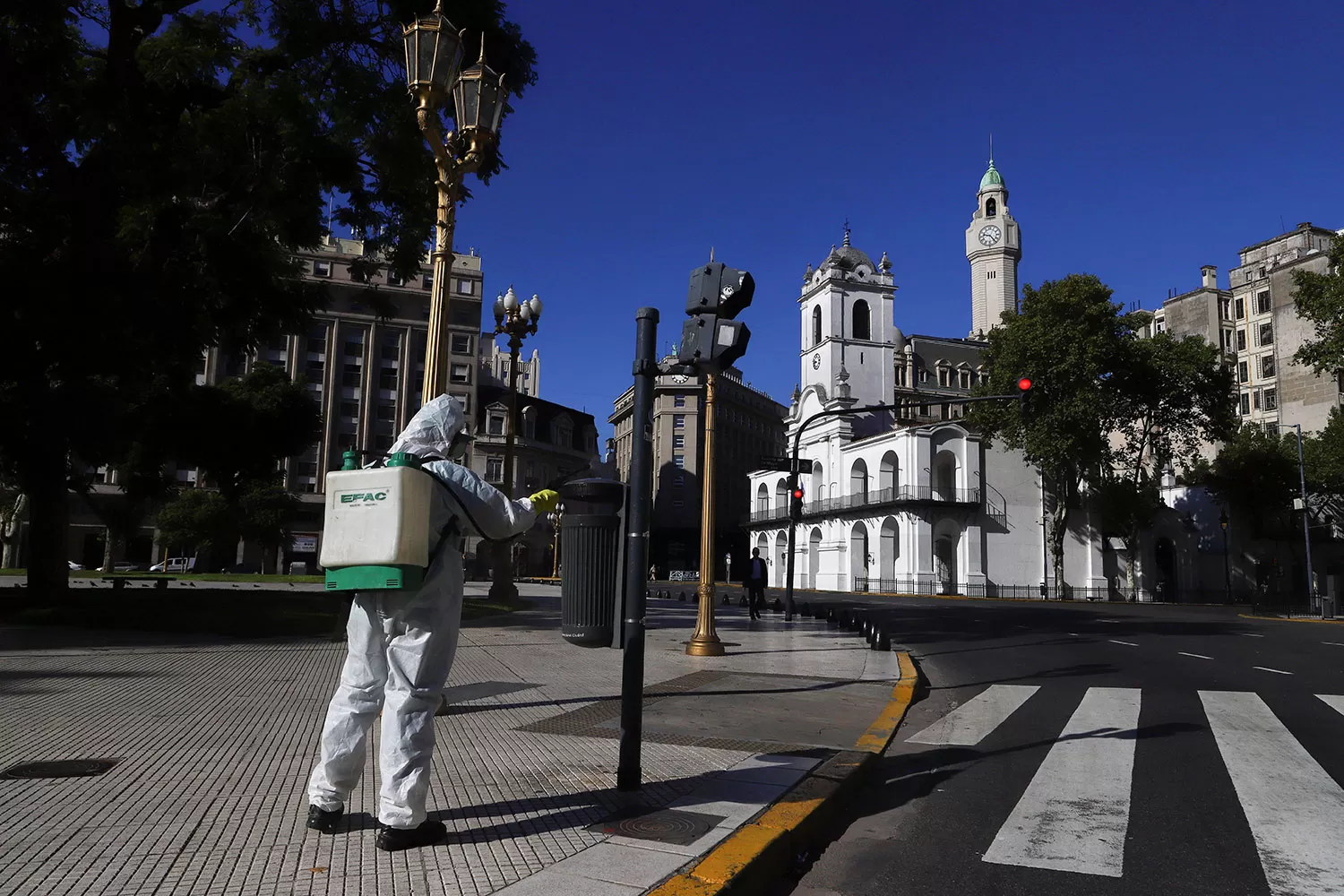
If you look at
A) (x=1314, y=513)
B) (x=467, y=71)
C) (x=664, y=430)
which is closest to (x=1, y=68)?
(x=467, y=71)

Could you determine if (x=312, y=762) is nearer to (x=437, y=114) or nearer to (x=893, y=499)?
(x=437, y=114)

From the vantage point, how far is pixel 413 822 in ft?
12.0

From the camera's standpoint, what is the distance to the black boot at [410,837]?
11.9 ft

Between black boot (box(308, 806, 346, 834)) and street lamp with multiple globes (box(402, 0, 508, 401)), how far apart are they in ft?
13.0

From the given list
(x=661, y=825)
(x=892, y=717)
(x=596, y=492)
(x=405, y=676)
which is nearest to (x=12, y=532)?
(x=892, y=717)

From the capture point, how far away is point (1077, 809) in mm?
5000

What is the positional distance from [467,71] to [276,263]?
10.1 metres

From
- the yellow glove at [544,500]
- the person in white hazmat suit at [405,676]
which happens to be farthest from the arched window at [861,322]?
the person in white hazmat suit at [405,676]

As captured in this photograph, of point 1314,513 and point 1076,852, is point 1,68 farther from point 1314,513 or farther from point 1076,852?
point 1314,513

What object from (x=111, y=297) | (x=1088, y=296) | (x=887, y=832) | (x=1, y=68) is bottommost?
(x=887, y=832)

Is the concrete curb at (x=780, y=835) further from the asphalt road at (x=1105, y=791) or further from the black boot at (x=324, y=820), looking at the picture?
the black boot at (x=324, y=820)

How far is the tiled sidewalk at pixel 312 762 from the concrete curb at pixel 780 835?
0.11m

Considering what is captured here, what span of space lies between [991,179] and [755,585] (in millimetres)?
71307

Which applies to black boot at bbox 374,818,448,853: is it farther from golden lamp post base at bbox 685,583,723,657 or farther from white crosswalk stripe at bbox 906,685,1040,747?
golden lamp post base at bbox 685,583,723,657
